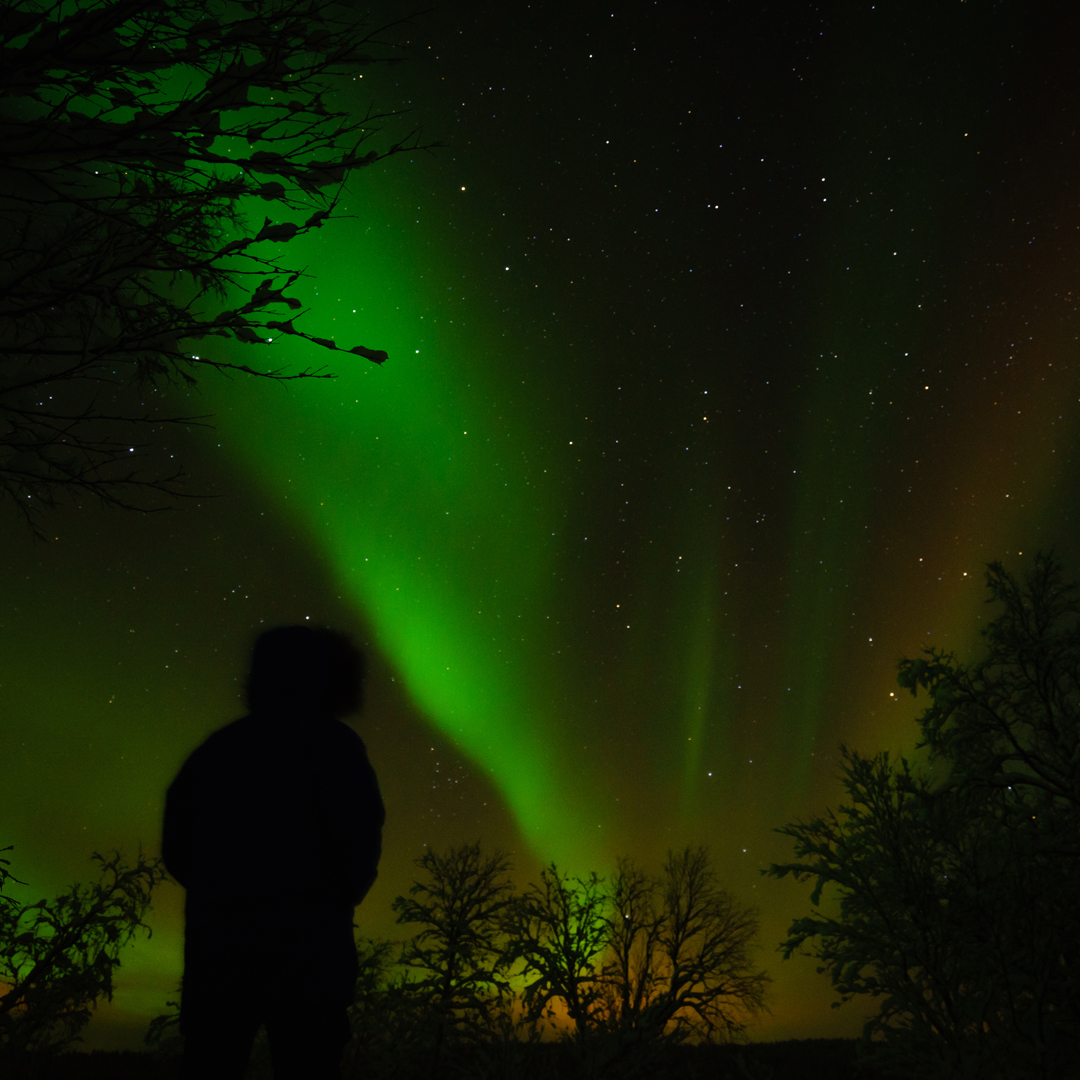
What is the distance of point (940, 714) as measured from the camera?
37.6ft

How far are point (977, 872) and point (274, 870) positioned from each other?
321 inches

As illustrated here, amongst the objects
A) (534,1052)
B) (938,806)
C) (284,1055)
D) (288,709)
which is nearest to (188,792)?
(288,709)

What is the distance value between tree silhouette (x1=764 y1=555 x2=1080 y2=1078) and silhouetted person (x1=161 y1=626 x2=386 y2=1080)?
5970 millimetres

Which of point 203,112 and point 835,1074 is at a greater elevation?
point 203,112

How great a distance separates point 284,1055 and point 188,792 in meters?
0.72

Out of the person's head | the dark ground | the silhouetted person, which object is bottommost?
the dark ground

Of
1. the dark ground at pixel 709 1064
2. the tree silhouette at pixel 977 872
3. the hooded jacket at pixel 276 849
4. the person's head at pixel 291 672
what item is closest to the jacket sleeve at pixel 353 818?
the hooded jacket at pixel 276 849

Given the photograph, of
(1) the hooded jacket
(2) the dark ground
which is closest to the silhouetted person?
(1) the hooded jacket

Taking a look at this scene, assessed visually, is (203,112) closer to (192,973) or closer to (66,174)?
(66,174)

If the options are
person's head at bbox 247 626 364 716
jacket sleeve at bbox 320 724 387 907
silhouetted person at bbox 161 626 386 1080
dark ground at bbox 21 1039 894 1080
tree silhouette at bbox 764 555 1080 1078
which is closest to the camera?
silhouetted person at bbox 161 626 386 1080

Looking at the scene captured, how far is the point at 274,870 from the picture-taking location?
1953 millimetres

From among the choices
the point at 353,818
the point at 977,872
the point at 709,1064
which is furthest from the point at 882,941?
the point at 709,1064

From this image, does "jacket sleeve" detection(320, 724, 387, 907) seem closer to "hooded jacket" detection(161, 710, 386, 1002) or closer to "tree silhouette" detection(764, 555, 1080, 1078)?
"hooded jacket" detection(161, 710, 386, 1002)

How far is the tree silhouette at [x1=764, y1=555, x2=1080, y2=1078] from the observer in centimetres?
662
